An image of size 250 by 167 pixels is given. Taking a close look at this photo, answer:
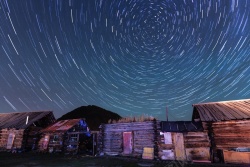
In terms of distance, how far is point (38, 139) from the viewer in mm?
26469

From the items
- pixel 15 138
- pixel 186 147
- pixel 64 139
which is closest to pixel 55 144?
pixel 64 139

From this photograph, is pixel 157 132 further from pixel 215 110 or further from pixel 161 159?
pixel 215 110

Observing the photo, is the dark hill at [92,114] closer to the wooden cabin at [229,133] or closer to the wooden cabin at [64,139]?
the wooden cabin at [64,139]

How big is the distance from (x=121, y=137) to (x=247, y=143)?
470 inches

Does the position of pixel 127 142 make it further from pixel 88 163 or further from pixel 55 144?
pixel 55 144

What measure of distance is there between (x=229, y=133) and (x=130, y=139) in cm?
969

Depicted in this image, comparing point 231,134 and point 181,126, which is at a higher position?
point 181,126

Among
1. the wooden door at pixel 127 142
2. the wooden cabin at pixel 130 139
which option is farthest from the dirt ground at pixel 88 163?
the wooden door at pixel 127 142

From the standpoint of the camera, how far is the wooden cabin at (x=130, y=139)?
18.5m

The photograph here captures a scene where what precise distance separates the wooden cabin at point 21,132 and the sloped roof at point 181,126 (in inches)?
739

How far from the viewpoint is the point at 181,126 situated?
1828 centimetres

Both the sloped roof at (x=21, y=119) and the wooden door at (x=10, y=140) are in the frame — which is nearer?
the wooden door at (x=10, y=140)

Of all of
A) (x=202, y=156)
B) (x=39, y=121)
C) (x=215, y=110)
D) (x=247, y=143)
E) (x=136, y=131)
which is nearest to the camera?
(x=247, y=143)

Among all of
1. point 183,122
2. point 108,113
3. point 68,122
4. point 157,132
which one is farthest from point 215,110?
point 108,113
